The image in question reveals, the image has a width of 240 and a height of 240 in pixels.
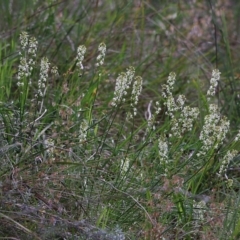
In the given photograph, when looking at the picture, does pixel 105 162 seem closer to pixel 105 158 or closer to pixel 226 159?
pixel 105 158

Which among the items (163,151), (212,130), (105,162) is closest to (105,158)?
(105,162)

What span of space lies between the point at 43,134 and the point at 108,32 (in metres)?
1.53

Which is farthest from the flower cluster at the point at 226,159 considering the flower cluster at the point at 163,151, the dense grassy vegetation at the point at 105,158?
→ the flower cluster at the point at 163,151

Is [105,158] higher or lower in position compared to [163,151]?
lower

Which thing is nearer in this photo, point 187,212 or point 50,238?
point 50,238

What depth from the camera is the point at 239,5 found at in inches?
241

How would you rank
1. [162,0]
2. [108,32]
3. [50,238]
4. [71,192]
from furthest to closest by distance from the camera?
[162,0], [108,32], [71,192], [50,238]

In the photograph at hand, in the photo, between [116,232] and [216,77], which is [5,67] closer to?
[216,77]

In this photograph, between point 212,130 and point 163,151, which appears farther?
point 212,130

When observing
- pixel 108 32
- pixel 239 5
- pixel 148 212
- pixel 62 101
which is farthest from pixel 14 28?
pixel 239 5

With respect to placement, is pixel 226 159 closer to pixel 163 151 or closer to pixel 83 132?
pixel 163 151

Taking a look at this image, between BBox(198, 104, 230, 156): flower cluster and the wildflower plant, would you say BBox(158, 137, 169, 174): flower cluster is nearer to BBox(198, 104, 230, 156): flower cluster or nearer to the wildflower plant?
the wildflower plant

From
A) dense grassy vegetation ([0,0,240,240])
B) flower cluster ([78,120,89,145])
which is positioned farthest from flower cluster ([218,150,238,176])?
flower cluster ([78,120,89,145])

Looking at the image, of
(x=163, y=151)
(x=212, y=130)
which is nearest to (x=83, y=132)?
(x=163, y=151)
